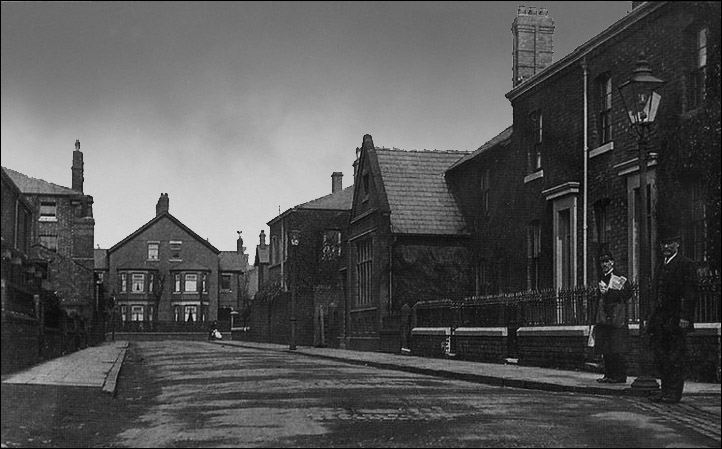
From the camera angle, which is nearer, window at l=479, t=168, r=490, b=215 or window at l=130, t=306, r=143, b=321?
window at l=479, t=168, r=490, b=215

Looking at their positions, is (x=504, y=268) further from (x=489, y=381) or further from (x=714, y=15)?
(x=714, y=15)

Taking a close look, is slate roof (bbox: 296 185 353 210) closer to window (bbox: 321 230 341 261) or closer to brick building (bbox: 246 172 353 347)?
brick building (bbox: 246 172 353 347)

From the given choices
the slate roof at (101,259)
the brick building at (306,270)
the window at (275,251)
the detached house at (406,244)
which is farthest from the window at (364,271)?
the slate roof at (101,259)

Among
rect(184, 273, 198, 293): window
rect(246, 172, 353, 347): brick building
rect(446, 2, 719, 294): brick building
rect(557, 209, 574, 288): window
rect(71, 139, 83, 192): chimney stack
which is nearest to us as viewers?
rect(446, 2, 719, 294): brick building

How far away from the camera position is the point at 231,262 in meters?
94.0


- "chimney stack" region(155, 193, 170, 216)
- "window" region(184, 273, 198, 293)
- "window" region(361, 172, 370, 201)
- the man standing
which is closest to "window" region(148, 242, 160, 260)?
"chimney stack" region(155, 193, 170, 216)

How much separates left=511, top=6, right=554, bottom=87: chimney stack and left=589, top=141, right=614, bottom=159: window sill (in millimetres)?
9174

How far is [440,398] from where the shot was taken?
1291 centimetres

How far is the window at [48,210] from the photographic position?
5288 centimetres

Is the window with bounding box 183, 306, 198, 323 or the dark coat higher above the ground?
the dark coat

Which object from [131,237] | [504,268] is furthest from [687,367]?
[131,237]

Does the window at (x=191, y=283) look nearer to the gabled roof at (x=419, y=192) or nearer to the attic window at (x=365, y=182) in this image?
the attic window at (x=365, y=182)

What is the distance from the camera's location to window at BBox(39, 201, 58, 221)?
173ft

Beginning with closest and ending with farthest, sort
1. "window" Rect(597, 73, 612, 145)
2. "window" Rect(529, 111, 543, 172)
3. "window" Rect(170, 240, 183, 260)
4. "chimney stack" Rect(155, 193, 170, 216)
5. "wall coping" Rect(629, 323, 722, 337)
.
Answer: "wall coping" Rect(629, 323, 722, 337) < "window" Rect(597, 73, 612, 145) < "window" Rect(529, 111, 543, 172) < "window" Rect(170, 240, 183, 260) < "chimney stack" Rect(155, 193, 170, 216)
